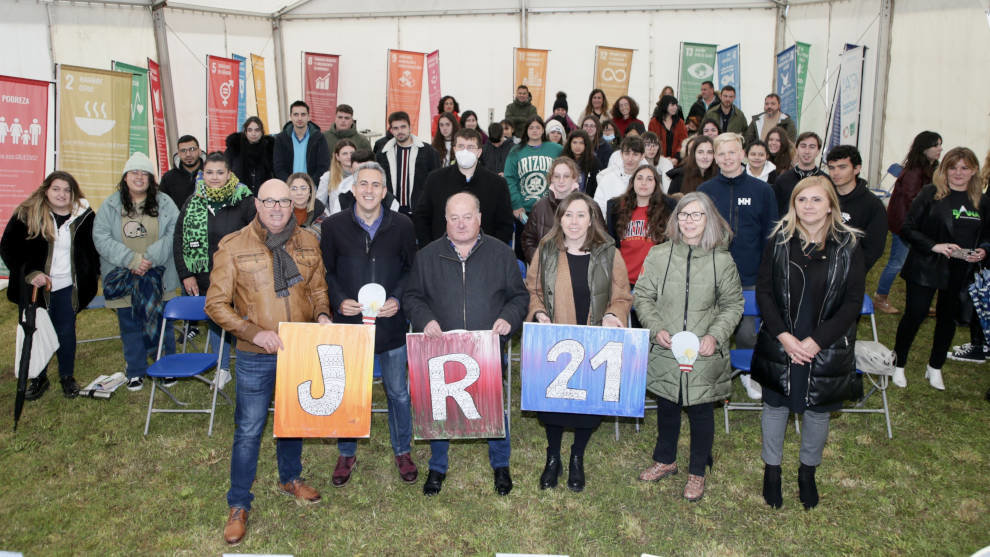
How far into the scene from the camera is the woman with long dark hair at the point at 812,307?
3.59m

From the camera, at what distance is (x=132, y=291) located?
5621mm

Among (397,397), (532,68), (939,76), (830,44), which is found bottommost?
(397,397)

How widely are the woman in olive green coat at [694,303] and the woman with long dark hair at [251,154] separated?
620cm

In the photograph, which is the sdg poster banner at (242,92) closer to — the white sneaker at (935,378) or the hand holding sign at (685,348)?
the hand holding sign at (685,348)

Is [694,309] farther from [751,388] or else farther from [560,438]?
[751,388]

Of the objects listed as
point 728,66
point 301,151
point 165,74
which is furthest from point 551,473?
point 728,66

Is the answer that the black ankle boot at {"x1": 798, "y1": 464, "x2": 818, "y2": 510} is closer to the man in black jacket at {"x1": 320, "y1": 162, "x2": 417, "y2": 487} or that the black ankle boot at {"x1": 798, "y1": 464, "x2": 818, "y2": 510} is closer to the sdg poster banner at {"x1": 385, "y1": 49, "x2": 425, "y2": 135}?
the man in black jacket at {"x1": 320, "y1": 162, "x2": 417, "y2": 487}

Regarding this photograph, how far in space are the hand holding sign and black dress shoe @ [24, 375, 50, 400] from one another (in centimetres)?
530

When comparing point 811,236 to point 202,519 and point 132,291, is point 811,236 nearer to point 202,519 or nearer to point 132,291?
point 202,519

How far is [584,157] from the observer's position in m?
7.21

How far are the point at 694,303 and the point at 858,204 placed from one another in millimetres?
2148

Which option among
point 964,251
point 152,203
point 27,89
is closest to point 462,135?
point 152,203

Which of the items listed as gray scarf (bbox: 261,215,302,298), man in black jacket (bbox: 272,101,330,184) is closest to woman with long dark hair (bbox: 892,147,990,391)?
gray scarf (bbox: 261,215,302,298)

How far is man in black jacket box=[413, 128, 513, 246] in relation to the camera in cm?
528
